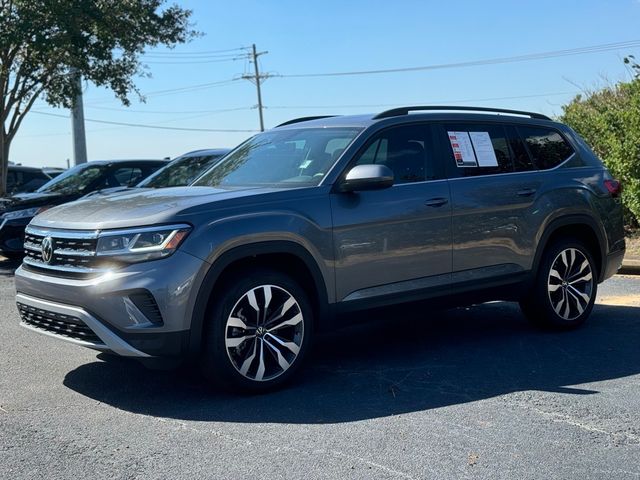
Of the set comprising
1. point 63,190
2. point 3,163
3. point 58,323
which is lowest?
point 58,323

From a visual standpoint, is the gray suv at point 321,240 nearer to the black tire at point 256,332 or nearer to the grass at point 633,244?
the black tire at point 256,332

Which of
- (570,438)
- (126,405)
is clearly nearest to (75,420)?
(126,405)

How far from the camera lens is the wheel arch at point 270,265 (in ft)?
14.8

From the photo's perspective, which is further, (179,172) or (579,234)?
(179,172)

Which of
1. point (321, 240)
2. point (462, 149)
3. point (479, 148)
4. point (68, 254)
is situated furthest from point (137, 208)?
point (479, 148)

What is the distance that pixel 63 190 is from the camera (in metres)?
11.6

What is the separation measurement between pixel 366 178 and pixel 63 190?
7.97 m

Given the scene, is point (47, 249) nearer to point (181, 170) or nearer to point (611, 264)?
point (611, 264)

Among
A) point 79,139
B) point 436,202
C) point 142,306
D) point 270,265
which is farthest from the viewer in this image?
point 79,139

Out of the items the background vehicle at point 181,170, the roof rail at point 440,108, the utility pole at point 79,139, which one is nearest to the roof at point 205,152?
the background vehicle at point 181,170

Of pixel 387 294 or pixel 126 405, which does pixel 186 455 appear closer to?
pixel 126 405

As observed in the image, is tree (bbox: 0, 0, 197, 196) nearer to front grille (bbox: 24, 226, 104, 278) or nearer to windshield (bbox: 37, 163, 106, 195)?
windshield (bbox: 37, 163, 106, 195)

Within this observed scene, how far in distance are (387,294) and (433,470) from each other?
187cm

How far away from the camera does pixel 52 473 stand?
11.8ft
